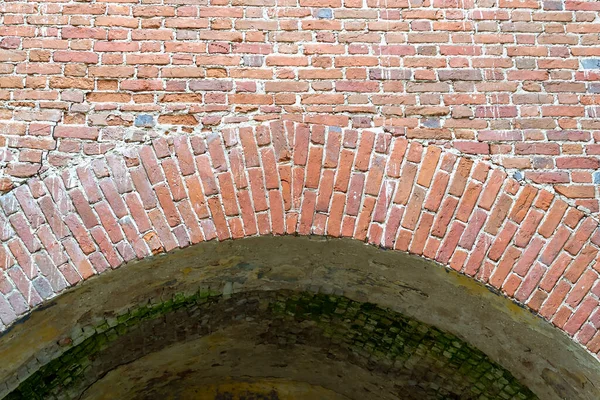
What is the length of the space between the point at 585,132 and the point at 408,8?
3.87 feet

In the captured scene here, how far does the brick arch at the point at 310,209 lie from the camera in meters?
2.99

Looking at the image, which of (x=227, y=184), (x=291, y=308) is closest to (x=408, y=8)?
(x=227, y=184)

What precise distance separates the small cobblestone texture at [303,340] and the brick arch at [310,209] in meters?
0.90

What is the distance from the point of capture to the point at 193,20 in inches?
132

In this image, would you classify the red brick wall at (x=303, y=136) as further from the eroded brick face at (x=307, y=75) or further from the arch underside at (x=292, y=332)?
the arch underside at (x=292, y=332)

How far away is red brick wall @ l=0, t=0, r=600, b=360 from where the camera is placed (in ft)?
9.97

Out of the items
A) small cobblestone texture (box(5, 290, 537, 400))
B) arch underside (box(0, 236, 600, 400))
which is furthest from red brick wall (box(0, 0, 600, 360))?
small cobblestone texture (box(5, 290, 537, 400))

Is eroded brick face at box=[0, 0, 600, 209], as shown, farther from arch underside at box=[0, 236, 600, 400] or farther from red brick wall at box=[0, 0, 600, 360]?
arch underside at box=[0, 236, 600, 400]

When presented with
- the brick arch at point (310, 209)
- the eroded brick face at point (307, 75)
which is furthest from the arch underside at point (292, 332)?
the eroded brick face at point (307, 75)

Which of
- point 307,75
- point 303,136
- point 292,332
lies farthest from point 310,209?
point 292,332

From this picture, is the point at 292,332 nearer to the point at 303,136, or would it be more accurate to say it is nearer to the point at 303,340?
the point at 303,340

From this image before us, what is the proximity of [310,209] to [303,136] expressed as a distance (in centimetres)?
39

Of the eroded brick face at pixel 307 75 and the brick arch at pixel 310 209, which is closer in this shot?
the brick arch at pixel 310 209

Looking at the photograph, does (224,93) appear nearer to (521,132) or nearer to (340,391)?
(521,132)
